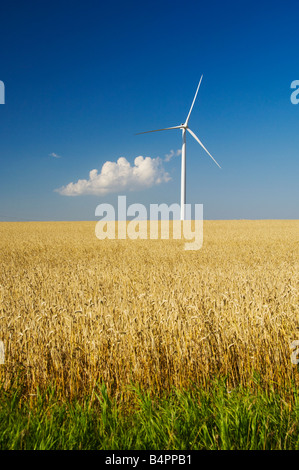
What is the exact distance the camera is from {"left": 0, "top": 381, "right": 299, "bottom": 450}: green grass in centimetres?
301

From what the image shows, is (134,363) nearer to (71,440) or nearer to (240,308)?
(71,440)

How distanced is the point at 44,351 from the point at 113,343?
3.77 feet

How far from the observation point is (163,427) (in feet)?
10.7

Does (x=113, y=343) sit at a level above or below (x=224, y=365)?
above

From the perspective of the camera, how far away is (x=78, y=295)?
27.8 ft

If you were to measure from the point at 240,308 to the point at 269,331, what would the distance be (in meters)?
1.02

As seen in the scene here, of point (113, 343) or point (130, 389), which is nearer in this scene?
point (130, 389)

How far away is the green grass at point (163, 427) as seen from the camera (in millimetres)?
3008

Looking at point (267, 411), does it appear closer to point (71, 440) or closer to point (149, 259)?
point (71, 440)

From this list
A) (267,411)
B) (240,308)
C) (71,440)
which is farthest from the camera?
(240,308)

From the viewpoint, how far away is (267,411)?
3436mm

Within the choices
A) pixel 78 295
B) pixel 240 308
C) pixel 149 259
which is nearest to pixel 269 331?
pixel 240 308
